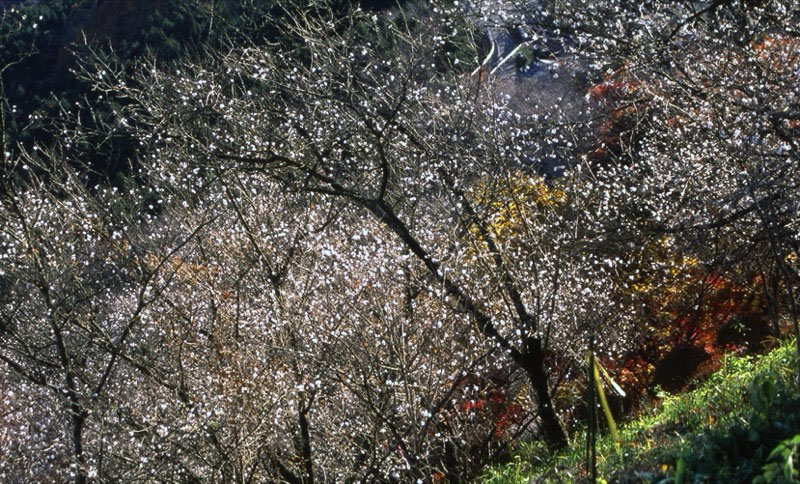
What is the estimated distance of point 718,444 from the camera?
12.0 feet

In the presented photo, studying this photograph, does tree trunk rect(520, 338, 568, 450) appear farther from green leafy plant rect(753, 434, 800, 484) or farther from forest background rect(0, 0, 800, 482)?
green leafy plant rect(753, 434, 800, 484)

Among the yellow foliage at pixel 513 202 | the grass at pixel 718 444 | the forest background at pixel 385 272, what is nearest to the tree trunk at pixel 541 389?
the forest background at pixel 385 272

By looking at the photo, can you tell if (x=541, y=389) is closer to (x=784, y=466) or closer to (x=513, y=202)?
(x=513, y=202)

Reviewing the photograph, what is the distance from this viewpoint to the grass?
3.35 m

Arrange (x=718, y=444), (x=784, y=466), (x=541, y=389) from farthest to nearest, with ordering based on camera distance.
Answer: (x=541, y=389) < (x=718, y=444) < (x=784, y=466)

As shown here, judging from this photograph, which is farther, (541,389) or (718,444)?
Answer: (541,389)

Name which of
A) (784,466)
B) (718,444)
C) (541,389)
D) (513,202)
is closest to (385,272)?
(541,389)

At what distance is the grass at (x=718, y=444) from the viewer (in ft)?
11.0

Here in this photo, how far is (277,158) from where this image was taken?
23.7 feet

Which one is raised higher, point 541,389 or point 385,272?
point 385,272

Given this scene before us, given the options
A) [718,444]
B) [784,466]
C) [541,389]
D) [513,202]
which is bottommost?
[784,466]

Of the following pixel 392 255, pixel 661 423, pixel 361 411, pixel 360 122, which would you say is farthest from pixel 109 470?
pixel 661 423

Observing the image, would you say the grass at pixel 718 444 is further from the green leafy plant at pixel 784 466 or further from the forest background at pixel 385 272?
the forest background at pixel 385 272

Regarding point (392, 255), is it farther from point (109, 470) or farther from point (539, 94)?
point (539, 94)
